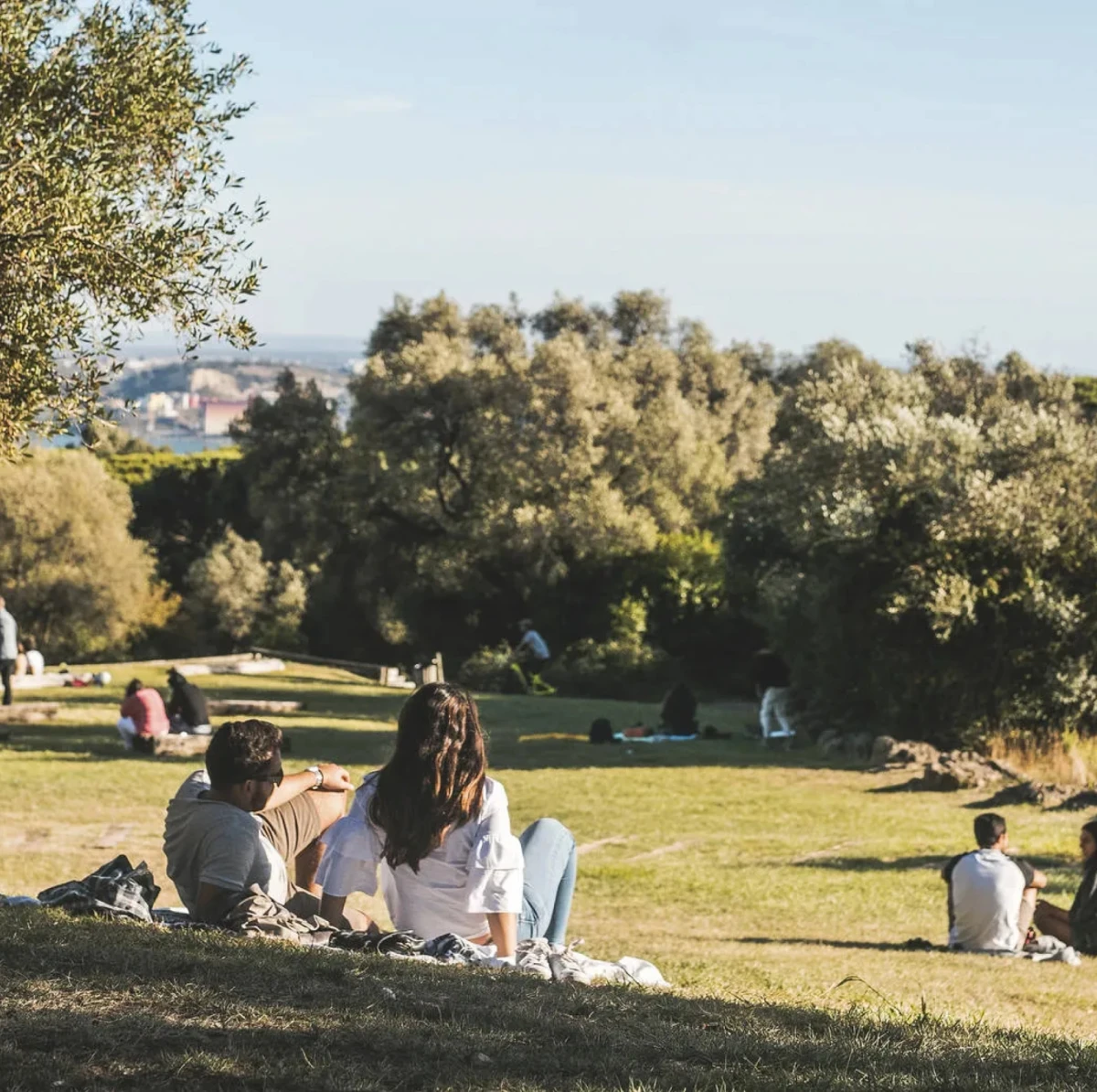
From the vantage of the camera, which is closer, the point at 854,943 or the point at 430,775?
the point at 430,775

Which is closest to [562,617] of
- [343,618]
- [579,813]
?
[343,618]

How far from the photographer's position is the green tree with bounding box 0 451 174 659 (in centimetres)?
5228

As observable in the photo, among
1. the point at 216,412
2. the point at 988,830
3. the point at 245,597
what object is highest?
the point at 216,412

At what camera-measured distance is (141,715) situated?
2152 cm

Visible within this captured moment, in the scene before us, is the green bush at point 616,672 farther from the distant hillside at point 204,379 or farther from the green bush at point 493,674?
the distant hillside at point 204,379

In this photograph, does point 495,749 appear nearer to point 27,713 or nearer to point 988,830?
point 27,713

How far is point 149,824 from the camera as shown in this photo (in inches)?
623

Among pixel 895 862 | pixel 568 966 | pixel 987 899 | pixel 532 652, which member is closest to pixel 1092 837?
pixel 987 899

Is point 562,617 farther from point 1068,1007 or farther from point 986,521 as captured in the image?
point 1068,1007

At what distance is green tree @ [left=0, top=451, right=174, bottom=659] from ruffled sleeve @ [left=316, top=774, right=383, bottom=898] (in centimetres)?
4705

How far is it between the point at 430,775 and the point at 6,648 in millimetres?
20440

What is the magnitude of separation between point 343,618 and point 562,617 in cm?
1103

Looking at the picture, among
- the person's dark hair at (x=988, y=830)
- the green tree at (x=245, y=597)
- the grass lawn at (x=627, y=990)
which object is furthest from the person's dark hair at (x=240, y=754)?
the green tree at (x=245, y=597)

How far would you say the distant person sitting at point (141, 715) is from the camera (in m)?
21.5
